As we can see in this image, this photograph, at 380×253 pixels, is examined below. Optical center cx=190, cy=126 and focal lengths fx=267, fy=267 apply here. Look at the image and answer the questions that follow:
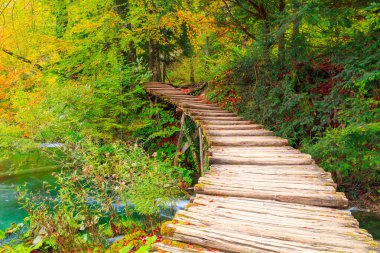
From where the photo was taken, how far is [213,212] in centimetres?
300

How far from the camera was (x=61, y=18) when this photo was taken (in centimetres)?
1107

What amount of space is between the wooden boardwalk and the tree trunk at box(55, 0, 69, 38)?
9.33m

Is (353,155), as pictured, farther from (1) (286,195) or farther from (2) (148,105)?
(2) (148,105)

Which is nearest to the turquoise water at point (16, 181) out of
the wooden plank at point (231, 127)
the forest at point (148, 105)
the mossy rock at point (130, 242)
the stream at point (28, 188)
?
the stream at point (28, 188)

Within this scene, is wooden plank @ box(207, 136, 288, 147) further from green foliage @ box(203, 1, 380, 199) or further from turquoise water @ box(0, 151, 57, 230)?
turquoise water @ box(0, 151, 57, 230)

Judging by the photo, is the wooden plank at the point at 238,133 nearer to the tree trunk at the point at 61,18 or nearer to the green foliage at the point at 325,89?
the green foliage at the point at 325,89

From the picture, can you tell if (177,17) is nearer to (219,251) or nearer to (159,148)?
(159,148)

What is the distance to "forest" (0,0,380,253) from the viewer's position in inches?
212

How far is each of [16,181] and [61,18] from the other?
7226 mm

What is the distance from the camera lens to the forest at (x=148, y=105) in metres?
5.39

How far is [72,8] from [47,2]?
184cm

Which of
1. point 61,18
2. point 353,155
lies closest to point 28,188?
point 61,18

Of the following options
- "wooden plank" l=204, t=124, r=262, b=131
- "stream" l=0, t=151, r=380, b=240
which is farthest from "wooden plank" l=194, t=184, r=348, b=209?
"stream" l=0, t=151, r=380, b=240

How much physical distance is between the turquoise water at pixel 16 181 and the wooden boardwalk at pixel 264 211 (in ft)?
16.5
